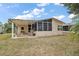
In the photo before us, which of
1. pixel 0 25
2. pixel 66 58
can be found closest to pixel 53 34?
pixel 66 58

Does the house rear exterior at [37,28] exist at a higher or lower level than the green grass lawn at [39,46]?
higher

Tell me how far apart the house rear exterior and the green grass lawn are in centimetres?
6

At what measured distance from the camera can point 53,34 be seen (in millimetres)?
3156

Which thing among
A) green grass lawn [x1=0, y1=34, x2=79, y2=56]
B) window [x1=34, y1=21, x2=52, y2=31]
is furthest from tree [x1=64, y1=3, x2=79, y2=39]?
window [x1=34, y1=21, x2=52, y2=31]

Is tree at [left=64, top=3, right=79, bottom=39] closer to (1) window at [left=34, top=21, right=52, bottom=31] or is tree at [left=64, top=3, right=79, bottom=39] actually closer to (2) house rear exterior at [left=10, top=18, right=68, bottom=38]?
(2) house rear exterior at [left=10, top=18, right=68, bottom=38]

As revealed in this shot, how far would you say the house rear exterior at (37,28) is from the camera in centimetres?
313

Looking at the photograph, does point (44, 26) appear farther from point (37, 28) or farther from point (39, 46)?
point (39, 46)

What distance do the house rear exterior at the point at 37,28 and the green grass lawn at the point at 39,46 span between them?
0.18ft

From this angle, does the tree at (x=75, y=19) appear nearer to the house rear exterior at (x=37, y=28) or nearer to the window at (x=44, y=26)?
the house rear exterior at (x=37, y=28)

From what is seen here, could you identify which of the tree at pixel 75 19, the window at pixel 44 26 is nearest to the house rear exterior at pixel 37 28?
the window at pixel 44 26

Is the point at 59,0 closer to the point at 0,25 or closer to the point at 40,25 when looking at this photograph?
the point at 40,25

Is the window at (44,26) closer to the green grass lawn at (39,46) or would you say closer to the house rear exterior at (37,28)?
the house rear exterior at (37,28)

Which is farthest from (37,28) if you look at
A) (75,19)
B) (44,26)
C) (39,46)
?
(75,19)

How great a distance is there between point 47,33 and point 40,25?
118mm
